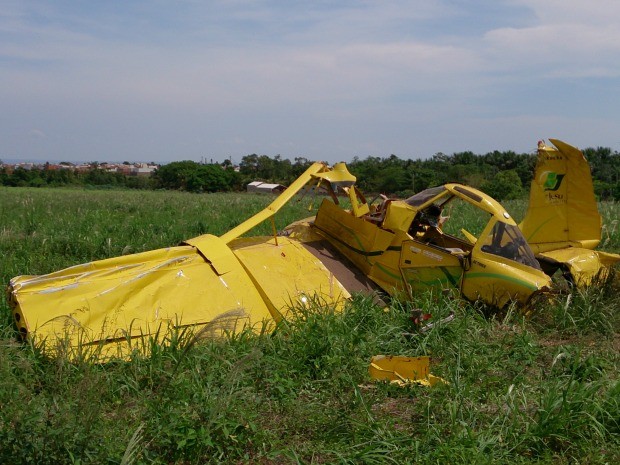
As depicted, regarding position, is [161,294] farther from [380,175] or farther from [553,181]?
[380,175]

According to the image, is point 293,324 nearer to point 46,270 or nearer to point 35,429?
point 35,429

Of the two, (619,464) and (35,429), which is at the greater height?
(35,429)

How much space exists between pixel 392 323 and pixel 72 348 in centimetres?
293

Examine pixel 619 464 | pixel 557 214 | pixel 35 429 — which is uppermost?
pixel 557 214

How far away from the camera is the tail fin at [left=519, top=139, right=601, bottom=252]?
8.12 meters

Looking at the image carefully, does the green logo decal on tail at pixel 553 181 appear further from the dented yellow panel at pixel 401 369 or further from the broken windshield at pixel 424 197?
the dented yellow panel at pixel 401 369

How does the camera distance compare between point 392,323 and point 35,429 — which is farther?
point 392,323

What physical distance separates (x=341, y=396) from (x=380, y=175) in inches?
911

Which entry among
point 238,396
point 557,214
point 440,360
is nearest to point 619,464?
point 440,360

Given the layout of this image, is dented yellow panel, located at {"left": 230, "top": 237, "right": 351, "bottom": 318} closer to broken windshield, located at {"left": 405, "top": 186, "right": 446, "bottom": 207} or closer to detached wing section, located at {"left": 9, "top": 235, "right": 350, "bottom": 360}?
detached wing section, located at {"left": 9, "top": 235, "right": 350, "bottom": 360}

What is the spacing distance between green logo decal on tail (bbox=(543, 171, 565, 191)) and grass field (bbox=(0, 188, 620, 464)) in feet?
6.26

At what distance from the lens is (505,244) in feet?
21.7

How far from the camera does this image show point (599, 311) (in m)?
6.50

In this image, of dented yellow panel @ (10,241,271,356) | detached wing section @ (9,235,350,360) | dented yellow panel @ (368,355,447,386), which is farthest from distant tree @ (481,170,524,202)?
dented yellow panel @ (368,355,447,386)
